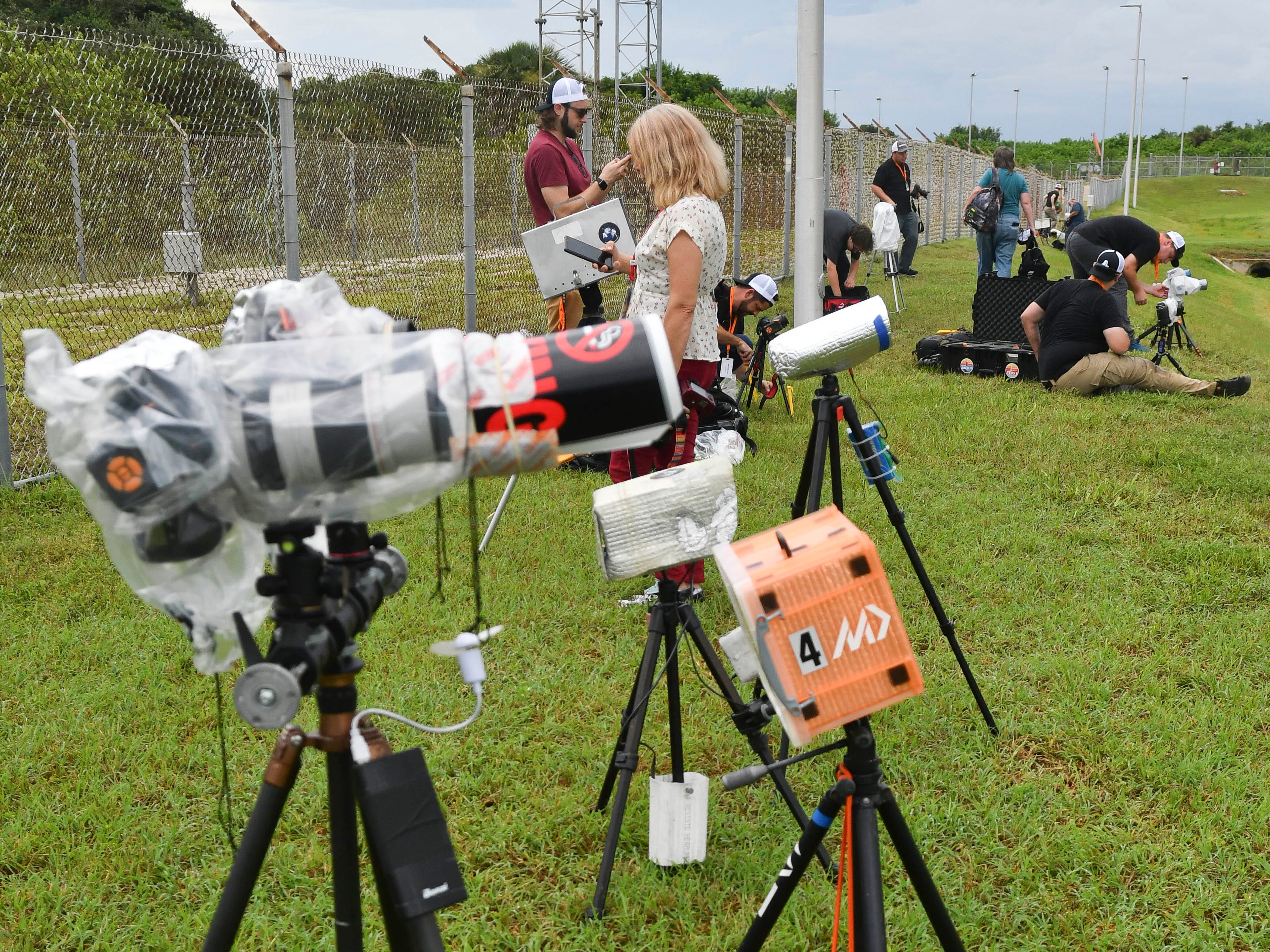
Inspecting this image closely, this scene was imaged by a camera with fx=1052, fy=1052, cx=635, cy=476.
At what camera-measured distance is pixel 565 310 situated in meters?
6.86

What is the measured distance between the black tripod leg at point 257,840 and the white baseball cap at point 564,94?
5.67m

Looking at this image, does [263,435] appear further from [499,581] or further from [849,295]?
[849,295]

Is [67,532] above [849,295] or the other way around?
the other way around

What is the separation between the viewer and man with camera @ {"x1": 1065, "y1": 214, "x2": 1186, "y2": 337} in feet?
32.5

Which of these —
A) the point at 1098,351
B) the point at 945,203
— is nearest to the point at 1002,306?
the point at 1098,351

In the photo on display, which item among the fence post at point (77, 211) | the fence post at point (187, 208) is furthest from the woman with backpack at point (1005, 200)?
the fence post at point (77, 211)

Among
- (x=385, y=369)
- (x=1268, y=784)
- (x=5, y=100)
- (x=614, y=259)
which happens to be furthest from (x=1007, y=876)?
(x=5, y=100)

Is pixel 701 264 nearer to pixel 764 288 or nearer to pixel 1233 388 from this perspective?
pixel 764 288

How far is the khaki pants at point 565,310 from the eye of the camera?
6.62m

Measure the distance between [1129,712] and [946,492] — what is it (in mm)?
2633

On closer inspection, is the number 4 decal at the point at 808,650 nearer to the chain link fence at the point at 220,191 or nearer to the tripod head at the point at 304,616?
the tripod head at the point at 304,616

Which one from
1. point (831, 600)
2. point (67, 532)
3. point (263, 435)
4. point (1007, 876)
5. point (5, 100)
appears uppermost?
point (5, 100)

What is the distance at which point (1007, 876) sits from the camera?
286 cm

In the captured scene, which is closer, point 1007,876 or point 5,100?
point 1007,876
